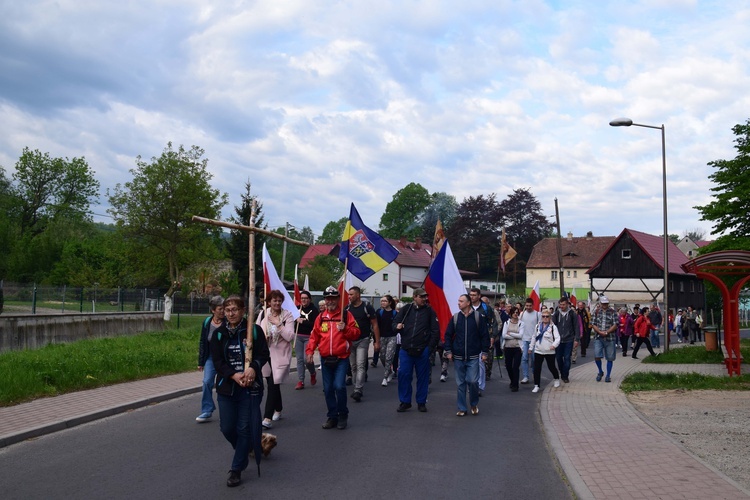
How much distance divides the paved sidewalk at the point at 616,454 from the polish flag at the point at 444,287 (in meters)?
2.15

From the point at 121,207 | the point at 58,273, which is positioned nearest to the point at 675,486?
the point at 121,207

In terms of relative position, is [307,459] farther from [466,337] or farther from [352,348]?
[352,348]

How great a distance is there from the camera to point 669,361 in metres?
19.8

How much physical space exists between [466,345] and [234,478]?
4.65 m

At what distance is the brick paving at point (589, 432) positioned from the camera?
6176 millimetres

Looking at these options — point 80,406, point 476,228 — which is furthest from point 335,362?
point 476,228

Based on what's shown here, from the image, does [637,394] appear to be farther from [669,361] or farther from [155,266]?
[155,266]

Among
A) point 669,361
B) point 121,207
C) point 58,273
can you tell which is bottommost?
point 669,361

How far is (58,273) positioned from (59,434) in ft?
126

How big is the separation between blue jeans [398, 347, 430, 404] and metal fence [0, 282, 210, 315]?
17085mm

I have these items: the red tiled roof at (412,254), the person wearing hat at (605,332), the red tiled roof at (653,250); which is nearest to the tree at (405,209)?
the red tiled roof at (412,254)

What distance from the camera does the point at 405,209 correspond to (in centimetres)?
10238

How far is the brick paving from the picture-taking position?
20.3 feet

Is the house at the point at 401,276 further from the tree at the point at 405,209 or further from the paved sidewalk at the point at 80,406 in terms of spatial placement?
the paved sidewalk at the point at 80,406
